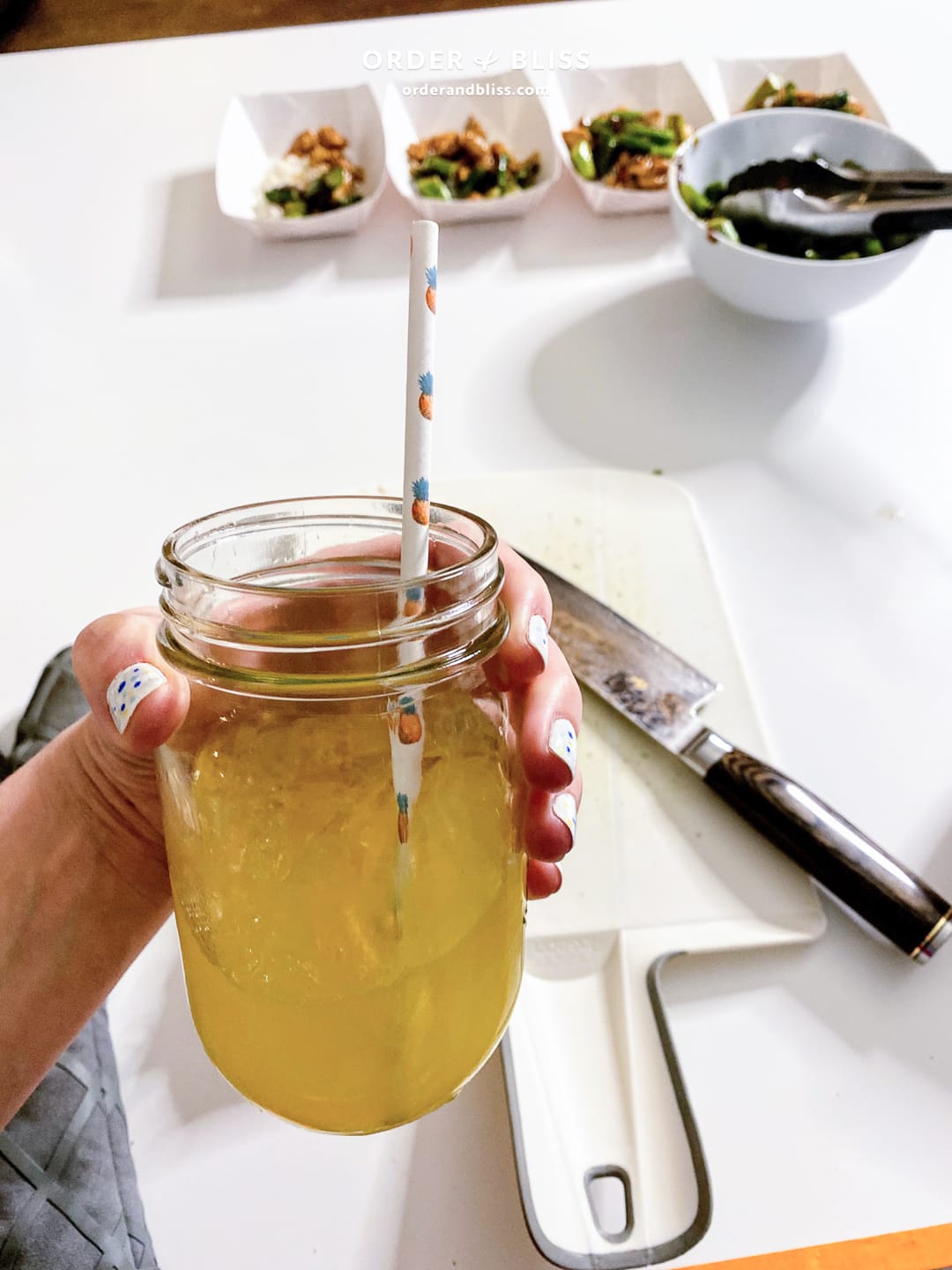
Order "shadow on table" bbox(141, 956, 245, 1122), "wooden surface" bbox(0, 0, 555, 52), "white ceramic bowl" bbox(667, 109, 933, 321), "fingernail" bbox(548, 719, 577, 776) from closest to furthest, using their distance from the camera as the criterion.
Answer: "fingernail" bbox(548, 719, 577, 776)
"shadow on table" bbox(141, 956, 245, 1122)
"white ceramic bowl" bbox(667, 109, 933, 321)
"wooden surface" bbox(0, 0, 555, 52)

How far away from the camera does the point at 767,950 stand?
2.19 ft

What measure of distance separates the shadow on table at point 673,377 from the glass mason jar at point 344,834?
65 centimetres

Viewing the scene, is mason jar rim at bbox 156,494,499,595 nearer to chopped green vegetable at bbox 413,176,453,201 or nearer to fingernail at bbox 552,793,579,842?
fingernail at bbox 552,793,579,842

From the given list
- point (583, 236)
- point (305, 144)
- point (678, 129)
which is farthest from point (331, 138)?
point (678, 129)

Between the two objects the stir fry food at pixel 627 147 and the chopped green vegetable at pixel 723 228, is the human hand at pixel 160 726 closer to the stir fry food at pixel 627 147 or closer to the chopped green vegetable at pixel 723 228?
the chopped green vegetable at pixel 723 228

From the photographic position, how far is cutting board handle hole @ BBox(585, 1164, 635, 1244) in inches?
20.9

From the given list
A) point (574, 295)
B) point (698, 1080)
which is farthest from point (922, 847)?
point (574, 295)

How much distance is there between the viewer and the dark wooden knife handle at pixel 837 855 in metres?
0.63

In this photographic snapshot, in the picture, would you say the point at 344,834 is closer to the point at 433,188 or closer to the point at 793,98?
the point at 433,188

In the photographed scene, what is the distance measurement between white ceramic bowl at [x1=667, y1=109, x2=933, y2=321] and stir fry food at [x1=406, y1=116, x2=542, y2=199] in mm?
273

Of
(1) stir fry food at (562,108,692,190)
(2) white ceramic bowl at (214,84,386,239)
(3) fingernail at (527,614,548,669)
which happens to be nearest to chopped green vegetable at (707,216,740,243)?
(1) stir fry food at (562,108,692,190)

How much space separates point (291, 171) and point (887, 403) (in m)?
0.88

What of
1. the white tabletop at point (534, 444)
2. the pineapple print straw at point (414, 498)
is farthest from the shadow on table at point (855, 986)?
the pineapple print straw at point (414, 498)

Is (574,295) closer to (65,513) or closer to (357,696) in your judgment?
(65,513)
